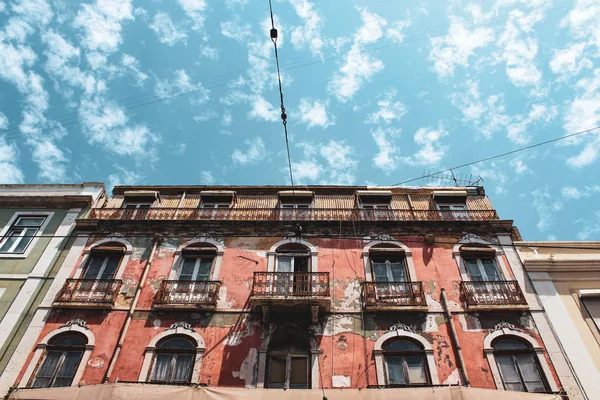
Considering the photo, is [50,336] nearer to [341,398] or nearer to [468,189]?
[341,398]

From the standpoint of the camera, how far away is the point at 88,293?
1386 cm

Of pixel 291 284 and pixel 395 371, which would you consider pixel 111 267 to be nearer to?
pixel 291 284

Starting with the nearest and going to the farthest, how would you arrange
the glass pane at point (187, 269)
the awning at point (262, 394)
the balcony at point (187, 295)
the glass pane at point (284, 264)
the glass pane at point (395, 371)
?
the awning at point (262, 394) → the glass pane at point (395, 371) → the balcony at point (187, 295) → the glass pane at point (187, 269) → the glass pane at point (284, 264)

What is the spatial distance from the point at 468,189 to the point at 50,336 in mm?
16526

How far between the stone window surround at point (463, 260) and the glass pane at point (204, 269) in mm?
8782

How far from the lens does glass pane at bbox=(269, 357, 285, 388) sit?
11898 mm

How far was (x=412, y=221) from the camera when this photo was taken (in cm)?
1609

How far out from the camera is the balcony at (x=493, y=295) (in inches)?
520

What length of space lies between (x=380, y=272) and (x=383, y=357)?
10.8 feet

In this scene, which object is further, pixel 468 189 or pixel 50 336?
pixel 468 189

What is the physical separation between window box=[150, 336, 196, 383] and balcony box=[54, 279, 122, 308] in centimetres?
239

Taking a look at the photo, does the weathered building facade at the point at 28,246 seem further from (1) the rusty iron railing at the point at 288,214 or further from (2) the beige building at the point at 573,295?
(2) the beige building at the point at 573,295

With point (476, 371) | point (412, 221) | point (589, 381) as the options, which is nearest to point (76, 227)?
point (412, 221)

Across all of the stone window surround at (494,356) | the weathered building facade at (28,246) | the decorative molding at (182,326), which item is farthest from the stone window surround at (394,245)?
the weathered building facade at (28,246)
